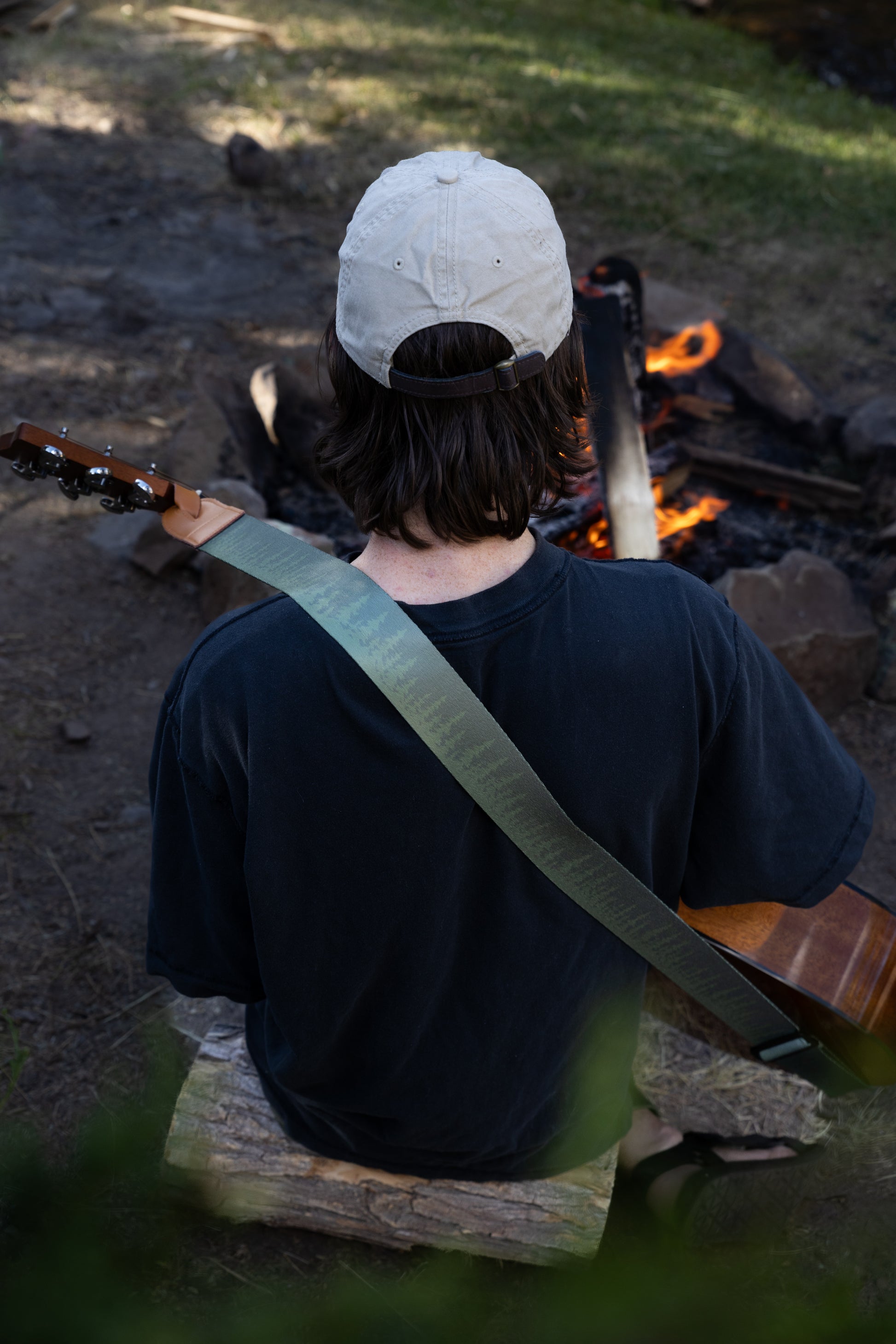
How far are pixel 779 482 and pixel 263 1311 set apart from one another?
11.8ft

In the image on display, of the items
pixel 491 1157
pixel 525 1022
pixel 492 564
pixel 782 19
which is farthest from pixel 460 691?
pixel 782 19

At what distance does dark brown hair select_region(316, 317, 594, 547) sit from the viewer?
1.20 metres

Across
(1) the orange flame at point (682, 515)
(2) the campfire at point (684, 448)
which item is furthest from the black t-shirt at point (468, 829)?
(1) the orange flame at point (682, 515)

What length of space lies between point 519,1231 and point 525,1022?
2.10 ft

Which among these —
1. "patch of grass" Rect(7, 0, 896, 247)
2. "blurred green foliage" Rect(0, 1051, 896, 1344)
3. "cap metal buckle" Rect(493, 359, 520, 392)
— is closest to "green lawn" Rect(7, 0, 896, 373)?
"patch of grass" Rect(7, 0, 896, 247)

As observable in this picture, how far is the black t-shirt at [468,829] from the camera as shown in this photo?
4.25 feet

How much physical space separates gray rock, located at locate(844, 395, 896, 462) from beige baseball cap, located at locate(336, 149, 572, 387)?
3.32m

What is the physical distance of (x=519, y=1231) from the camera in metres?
2.00

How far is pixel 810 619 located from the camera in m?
3.28

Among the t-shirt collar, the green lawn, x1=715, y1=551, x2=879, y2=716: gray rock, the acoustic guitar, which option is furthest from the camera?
the green lawn

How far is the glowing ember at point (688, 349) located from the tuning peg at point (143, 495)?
320 centimetres

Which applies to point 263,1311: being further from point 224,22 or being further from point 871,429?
point 224,22

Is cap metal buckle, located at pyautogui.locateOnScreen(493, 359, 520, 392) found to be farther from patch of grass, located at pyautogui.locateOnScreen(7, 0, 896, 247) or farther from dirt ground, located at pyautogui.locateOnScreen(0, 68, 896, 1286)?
patch of grass, located at pyautogui.locateOnScreen(7, 0, 896, 247)

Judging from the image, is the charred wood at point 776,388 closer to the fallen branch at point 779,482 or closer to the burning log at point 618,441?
the fallen branch at point 779,482
